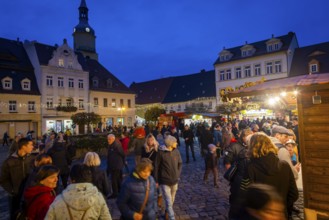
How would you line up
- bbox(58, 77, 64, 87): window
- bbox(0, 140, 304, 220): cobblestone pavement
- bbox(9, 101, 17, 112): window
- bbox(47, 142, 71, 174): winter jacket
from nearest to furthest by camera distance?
bbox(0, 140, 304, 220): cobblestone pavement
bbox(47, 142, 71, 174): winter jacket
bbox(9, 101, 17, 112): window
bbox(58, 77, 64, 87): window

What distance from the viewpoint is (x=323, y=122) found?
471 cm

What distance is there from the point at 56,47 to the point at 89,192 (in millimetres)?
41429

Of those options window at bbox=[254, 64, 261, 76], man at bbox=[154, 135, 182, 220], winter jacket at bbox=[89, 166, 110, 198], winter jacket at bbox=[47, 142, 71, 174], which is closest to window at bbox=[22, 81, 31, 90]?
winter jacket at bbox=[47, 142, 71, 174]

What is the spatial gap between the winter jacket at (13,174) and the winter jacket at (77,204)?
261 cm

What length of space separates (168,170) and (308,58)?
38.7 meters

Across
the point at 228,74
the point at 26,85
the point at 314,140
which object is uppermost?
the point at 228,74

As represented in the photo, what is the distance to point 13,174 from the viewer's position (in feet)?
16.3

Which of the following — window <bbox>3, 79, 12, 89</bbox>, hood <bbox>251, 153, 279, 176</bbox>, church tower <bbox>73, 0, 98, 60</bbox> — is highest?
church tower <bbox>73, 0, 98, 60</bbox>

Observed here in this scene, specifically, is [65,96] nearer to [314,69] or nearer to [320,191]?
[314,69]

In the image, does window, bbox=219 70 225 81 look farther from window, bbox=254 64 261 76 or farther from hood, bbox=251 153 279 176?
hood, bbox=251 153 279 176

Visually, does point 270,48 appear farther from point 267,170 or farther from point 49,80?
point 267,170

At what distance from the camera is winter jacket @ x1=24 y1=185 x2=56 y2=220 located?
9.95 feet

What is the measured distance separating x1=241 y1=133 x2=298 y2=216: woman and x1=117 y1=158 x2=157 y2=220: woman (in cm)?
135

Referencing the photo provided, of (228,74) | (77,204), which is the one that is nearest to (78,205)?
(77,204)
